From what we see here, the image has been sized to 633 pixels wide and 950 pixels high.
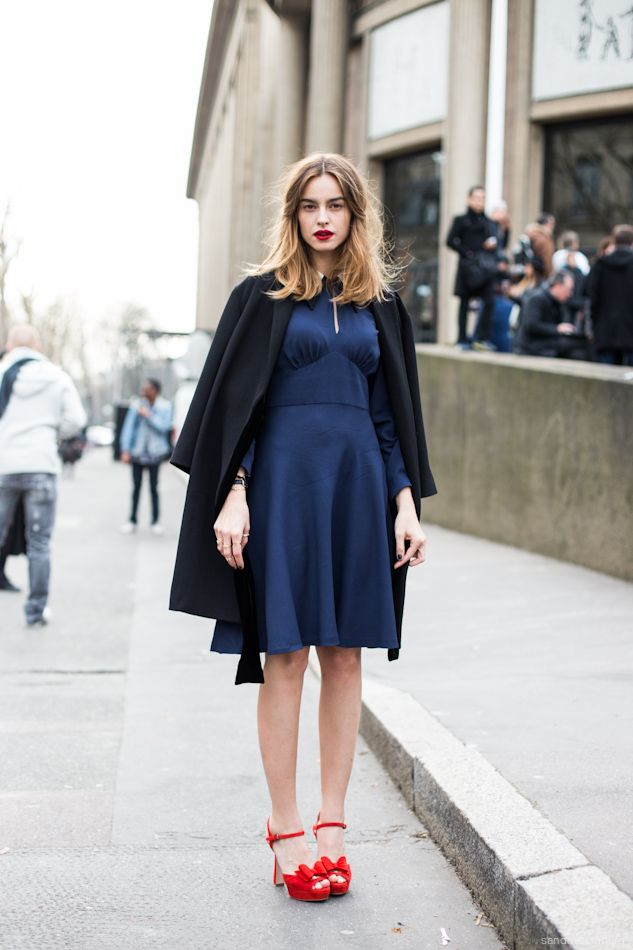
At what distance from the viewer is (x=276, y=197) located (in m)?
3.96

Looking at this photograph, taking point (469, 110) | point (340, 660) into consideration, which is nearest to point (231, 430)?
point (340, 660)

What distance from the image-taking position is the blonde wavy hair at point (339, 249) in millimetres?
3738

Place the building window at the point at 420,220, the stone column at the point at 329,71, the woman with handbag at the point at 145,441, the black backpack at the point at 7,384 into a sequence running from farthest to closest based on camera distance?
the stone column at the point at 329,71, the building window at the point at 420,220, the woman with handbag at the point at 145,441, the black backpack at the point at 7,384

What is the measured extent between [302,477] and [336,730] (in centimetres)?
73

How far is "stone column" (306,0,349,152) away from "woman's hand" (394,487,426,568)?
23817 mm

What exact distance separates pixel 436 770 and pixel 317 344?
163 centimetres

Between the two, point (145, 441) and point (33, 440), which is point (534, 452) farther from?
point (145, 441)

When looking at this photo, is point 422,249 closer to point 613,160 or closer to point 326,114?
point 326,114

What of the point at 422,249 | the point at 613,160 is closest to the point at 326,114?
the point at 422,249

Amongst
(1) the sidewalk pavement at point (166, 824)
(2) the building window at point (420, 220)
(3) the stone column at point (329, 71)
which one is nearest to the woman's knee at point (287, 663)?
(1) the sidewalk pavement at point (166, 824)

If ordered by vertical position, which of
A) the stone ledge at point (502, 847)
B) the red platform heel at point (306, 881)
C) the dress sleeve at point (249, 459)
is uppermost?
the dress sleeve at point (249, 459)

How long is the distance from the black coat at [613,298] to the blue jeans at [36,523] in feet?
16.9

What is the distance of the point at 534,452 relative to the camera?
11312 mm

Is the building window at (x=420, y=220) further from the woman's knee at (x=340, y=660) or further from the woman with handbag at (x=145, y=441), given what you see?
the woman's knee at (x=340, y=660)
